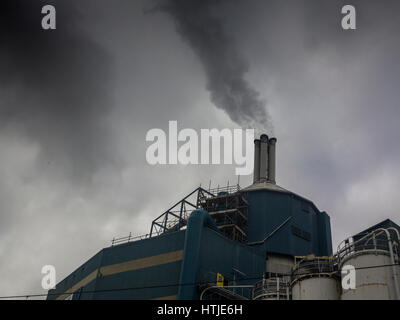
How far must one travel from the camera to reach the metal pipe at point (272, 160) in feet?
190

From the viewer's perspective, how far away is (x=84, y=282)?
49688mm

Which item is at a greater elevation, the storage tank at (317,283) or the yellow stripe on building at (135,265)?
the yellow stripe on building at (135,265)

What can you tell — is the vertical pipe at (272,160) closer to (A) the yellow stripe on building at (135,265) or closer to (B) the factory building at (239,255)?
(B) the factory building at (239,255)

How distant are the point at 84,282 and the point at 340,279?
98.4ft

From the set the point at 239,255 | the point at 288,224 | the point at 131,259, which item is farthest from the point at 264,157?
the point at 131,259

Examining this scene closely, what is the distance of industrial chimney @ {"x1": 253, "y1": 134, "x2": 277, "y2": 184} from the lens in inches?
2277

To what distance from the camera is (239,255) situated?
147 ft

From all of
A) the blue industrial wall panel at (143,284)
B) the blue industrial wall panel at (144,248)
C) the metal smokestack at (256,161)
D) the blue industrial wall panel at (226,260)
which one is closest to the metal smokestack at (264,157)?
the metal smokestack at (256,161)

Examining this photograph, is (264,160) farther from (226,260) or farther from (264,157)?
(226,260)

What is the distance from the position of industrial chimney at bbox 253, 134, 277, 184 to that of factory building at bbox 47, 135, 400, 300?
130 mm
